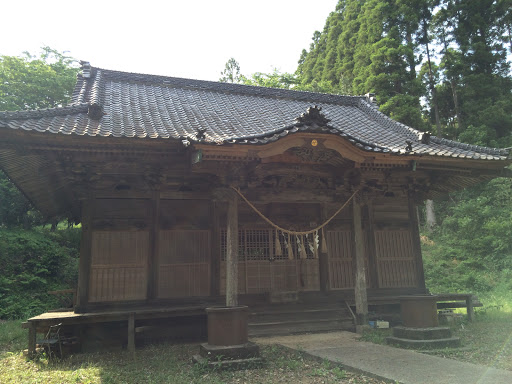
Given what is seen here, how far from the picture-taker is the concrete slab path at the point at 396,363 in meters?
5.04

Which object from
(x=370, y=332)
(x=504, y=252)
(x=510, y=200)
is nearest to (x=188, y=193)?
(x=370, y=332)

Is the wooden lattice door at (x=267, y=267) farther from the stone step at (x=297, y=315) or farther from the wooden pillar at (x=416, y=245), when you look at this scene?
the wooden pillar at (x=416, y=245)

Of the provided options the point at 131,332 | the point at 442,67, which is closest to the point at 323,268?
the point at 131,332

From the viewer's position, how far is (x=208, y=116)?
11.1 m

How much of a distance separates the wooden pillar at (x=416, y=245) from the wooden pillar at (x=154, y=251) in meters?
7.38

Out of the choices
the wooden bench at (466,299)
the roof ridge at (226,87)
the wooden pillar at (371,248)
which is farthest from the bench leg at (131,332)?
the roof ridge at (226,87)

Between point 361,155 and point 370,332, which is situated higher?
point 361,155

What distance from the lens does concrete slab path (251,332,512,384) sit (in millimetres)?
5040

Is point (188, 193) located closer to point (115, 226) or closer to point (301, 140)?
point (115, 226)

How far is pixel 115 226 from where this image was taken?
8.66m

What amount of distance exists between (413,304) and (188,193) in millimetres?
5715

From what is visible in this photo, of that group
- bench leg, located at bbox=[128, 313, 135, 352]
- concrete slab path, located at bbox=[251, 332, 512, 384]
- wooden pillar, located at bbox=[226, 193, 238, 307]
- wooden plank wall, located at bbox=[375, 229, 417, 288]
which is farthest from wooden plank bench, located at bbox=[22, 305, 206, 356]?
wooden plank wall, located at bbox=[375, 229, 417, 288]

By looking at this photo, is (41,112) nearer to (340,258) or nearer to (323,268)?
(323,268)

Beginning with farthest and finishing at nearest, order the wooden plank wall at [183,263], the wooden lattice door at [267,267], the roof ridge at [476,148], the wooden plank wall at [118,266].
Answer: the roof ridge at [476,148]
the wooden lattice door at [267,267]
the wooden plank wall at [183,263]
the wooden plank wall at [118,266]
